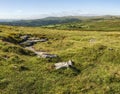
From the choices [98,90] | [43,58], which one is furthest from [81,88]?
[43,58]

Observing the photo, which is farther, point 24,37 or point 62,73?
point 24,37

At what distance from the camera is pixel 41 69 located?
33375mm

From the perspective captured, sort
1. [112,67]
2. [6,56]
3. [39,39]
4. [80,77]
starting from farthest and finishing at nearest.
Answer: [39,39]
[6,56]
[112,67]
[80,77]

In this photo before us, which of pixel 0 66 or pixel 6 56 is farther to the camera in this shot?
pixel 6 56

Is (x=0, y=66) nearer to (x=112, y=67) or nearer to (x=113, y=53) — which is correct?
(x=112, y=67)

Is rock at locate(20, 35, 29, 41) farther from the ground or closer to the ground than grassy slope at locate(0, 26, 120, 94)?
farther from the ground

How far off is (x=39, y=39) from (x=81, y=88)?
30078 mm

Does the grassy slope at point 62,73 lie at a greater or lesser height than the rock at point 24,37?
lesser

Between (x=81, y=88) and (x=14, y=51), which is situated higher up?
(x=14, y=51)

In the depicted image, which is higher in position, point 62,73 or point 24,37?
point 24,37

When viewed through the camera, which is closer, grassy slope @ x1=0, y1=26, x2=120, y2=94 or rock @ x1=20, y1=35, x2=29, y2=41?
grassy slope @ x1=0, y1=26, x2=120, y2=94

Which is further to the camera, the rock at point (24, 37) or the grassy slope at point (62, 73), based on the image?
the rock at point (24, 37)

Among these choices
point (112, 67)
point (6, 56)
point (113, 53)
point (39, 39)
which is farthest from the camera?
point (39, 39)

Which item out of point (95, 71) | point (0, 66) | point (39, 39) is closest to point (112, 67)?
point (95, 71)
